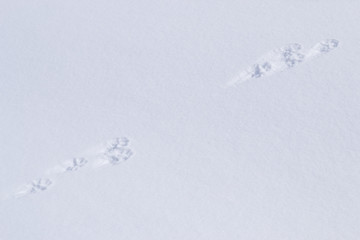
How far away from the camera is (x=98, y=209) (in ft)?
14.1

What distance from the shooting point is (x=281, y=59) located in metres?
5.05

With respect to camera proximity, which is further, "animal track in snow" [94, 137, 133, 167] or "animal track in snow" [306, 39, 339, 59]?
"animal track in snow" [306, 39, 339, 59]

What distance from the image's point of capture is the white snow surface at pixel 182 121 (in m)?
4.07

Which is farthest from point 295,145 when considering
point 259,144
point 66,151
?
point 66,151

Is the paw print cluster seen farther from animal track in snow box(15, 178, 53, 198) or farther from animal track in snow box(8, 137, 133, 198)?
animal track in snow box(15, 178, 53, 198)

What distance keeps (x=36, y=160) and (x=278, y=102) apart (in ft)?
7.54

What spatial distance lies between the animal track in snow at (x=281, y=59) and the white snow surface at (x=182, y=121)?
0.01m

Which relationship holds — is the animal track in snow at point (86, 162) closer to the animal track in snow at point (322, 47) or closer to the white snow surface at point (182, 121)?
the white snow surface at point (182, 121)

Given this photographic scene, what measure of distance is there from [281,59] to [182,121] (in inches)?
46.6

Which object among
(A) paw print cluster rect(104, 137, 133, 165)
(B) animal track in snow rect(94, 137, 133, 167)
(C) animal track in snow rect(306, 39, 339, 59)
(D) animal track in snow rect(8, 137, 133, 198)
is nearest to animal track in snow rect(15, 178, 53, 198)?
(D) animal track in snow rect(8, 137, 133, 198)

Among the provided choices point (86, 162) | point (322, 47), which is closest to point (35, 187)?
point (86, 162)

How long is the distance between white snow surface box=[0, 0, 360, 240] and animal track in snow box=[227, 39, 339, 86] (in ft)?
0.04

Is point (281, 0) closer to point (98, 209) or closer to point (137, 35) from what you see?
point (137, 35)

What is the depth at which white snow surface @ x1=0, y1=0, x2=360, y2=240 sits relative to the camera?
4074mm
